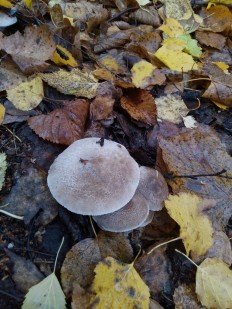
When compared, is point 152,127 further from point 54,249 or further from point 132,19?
point 132,19

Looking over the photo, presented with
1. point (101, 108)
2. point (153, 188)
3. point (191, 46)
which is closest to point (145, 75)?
point (101, 108)

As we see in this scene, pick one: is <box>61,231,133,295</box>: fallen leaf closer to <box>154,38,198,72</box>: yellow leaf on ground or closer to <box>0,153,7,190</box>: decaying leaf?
<box>0,153,7,190</box>: decaying leaf

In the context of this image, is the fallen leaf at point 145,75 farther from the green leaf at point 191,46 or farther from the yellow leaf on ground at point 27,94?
the yellow leaf on ground at point 27,94

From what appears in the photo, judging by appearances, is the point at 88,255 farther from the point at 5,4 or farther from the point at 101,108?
the point at 5,4

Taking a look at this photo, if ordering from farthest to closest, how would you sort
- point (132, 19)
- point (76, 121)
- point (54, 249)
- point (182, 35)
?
1. point (132, 19)
2. point (182, 35)
3. point (76, 121)
4. point (54, 249)

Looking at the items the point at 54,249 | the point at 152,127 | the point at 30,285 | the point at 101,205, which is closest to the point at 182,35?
the point at 152,127
